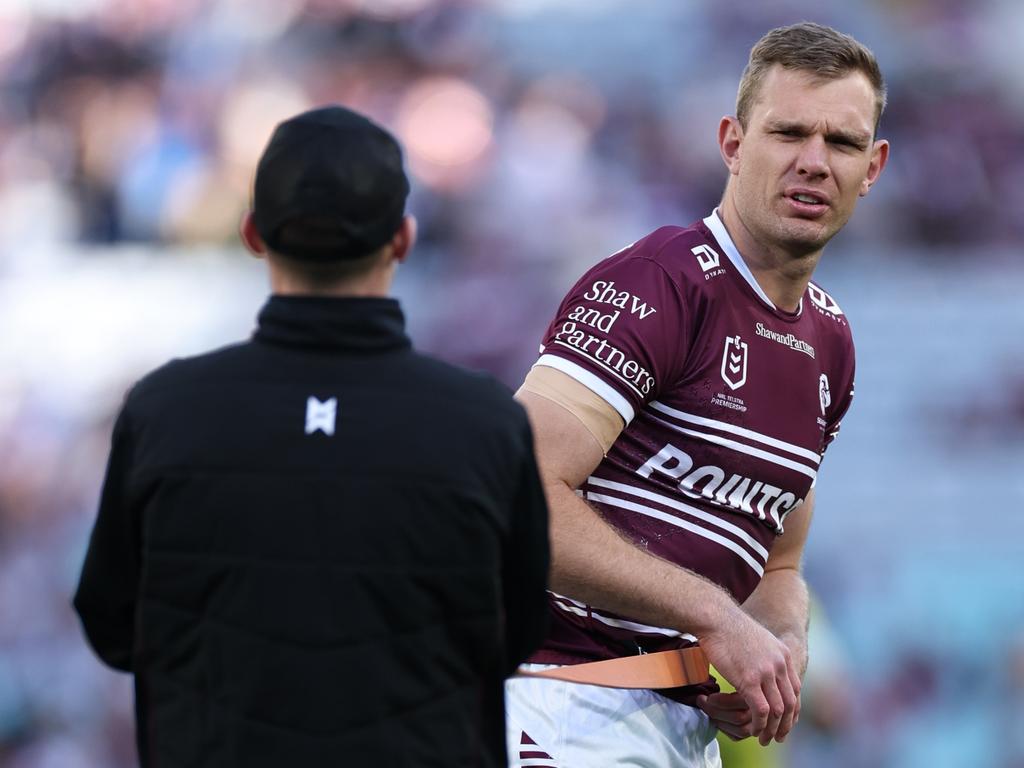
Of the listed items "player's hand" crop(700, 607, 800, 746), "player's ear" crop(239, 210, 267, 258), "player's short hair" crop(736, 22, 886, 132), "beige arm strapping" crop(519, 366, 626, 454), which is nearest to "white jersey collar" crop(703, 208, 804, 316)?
"player's short hair" crop(736, 22, 886, 132)

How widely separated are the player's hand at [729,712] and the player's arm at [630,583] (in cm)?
7

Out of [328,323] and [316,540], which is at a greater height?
[328,323]

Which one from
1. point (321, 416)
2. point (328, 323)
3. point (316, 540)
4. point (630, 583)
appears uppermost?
point (328, 323)

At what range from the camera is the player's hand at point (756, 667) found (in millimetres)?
2873

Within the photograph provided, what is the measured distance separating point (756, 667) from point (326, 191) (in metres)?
1.38

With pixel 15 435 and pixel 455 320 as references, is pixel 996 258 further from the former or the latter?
pixel 15 435

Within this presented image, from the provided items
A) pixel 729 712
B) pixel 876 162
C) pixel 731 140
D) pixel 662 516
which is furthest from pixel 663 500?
pixel 876 162

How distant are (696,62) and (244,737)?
8153mm

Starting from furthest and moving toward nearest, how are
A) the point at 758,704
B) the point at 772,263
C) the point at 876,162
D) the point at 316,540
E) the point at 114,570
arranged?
the point at 876,162, the point at 772,263, the point at 758,704, the point at 114,570, the point at 316,540

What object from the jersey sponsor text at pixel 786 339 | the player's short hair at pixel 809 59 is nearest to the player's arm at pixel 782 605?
the jersey sponsor text at pixel 786 339

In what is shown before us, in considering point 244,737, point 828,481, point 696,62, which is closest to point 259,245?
point 244,737

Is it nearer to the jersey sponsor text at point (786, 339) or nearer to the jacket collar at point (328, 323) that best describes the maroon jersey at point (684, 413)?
the jersey sponsor text at point (786, 339)

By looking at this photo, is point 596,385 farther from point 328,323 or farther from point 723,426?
point 328,323

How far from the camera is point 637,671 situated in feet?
10.1
